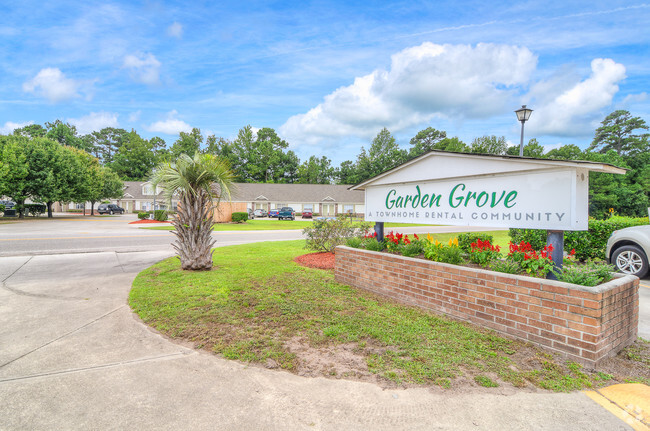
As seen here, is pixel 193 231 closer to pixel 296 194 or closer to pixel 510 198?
pixel 510 198

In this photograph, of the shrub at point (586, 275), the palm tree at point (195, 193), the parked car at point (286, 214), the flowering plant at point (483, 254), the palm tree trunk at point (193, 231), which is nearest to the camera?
the shrub at point (586, 275)

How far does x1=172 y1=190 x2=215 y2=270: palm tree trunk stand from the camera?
26.1 ft

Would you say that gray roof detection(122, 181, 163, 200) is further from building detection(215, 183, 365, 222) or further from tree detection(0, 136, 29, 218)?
tree detection(0, 136, 29, 218)

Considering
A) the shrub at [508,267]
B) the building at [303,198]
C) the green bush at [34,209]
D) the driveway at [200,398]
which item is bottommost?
the driveway at [200,398]

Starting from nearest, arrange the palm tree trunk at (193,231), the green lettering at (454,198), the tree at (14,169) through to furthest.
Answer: the green lettering at (454,198)
the palm tree trunk at (193,231)
the tree at (14,169)

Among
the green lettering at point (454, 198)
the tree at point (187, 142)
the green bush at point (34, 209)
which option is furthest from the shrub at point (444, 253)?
the tree at point (187, 142)

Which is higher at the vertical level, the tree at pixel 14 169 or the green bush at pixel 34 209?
the tree at pixel 14 169

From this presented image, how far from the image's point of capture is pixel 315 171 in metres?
76.4

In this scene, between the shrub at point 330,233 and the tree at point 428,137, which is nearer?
the shrub at point 330,233

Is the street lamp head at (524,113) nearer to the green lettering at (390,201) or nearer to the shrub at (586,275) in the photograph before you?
the green lettering at (390,201)

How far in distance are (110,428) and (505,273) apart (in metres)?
4.24

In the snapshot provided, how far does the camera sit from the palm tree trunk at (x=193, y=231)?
796 cm

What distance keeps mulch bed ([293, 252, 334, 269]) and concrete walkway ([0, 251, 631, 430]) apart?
4797 mm

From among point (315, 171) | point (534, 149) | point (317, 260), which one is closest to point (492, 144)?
point (534, 149)
